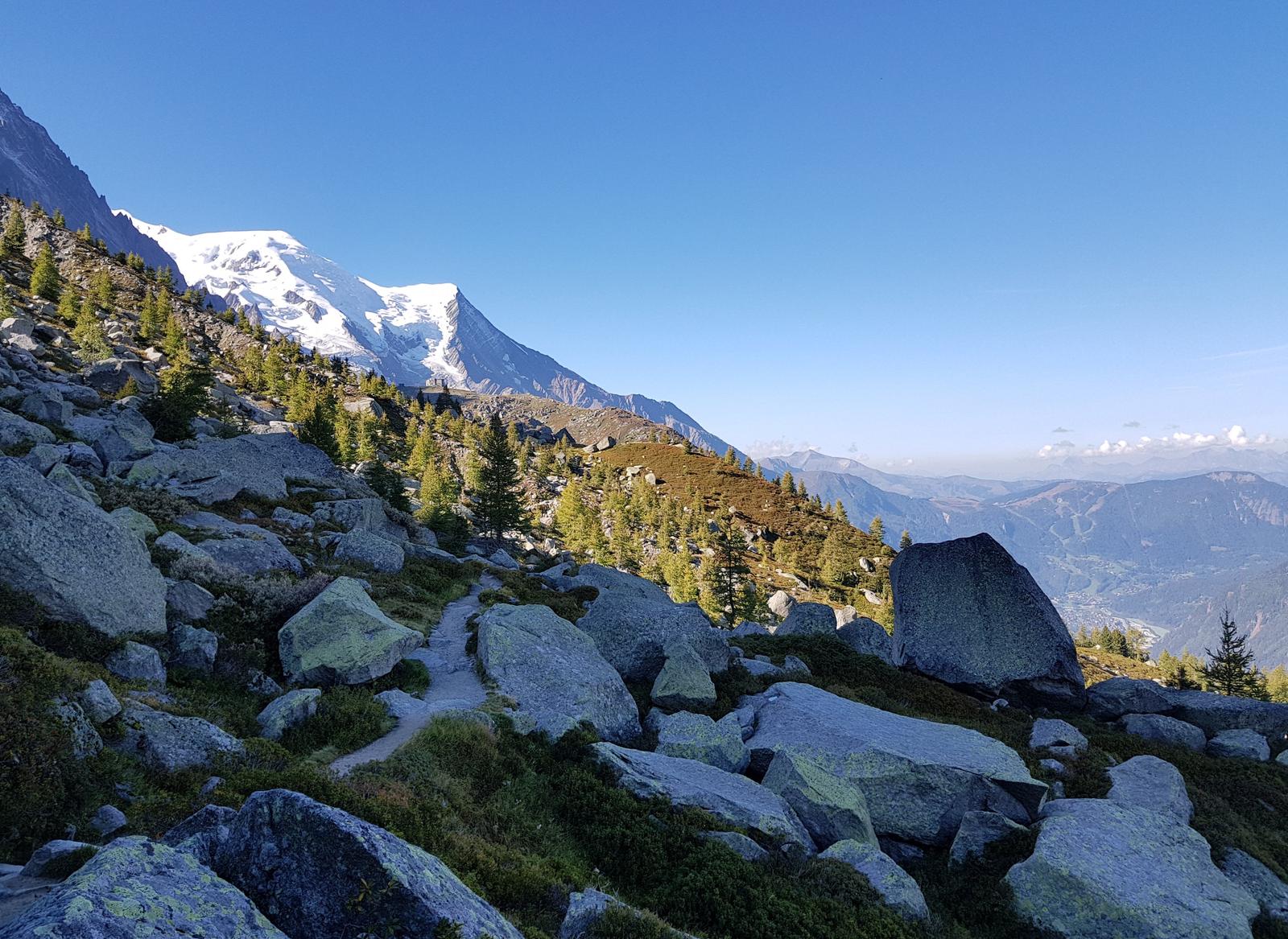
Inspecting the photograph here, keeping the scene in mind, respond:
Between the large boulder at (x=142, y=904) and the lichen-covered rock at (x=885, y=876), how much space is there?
11.7 meters

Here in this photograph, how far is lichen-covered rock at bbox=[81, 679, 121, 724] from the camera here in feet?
34.2

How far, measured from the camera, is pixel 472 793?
1342cm

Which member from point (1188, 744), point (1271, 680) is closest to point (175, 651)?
point (1188, 744)

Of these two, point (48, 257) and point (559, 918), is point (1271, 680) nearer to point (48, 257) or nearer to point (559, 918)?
point (559, 918)

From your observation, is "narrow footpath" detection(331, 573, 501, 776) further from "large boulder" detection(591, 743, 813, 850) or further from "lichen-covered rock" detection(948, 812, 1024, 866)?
Result: "lichen-covered rock" detection(948, 812, 1024, 866)

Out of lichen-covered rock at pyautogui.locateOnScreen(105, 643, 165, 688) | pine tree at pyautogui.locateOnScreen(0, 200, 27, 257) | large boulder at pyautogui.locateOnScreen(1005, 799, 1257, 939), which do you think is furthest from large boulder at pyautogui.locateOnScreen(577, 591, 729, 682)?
pine tree at pyautogui.locateOnScreen(0, 200, 27, 257)

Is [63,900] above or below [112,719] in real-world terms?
above

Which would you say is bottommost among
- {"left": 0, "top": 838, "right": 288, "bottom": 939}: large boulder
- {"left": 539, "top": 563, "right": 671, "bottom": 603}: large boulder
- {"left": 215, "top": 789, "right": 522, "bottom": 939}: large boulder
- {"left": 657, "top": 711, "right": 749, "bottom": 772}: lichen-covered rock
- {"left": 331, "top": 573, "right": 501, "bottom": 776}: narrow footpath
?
{"left": 539, "top": 563, "right": 671, "bottom": 603}: large boulder

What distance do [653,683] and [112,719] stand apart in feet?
56.7

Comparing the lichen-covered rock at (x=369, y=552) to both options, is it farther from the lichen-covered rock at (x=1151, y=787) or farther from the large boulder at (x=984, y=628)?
the lichen-covered rock at (x=1151, y=787)

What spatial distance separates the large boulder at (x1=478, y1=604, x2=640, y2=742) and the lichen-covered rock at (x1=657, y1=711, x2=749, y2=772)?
1.56 m

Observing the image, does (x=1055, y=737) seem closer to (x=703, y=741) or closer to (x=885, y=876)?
(x=885, y=876)

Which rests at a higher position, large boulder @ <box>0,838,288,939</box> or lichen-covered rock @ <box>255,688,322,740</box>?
large boulder @ <box>0,838,288,939</box>

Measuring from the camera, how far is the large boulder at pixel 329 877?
674cm
